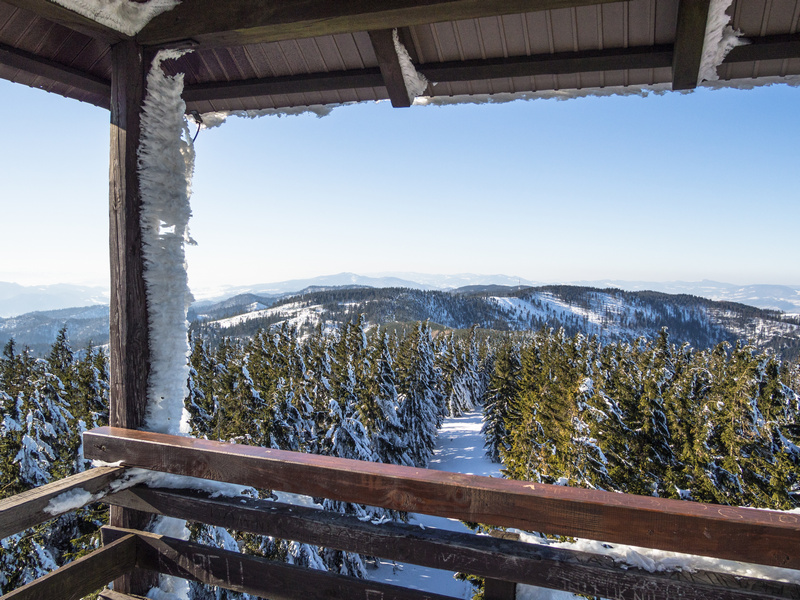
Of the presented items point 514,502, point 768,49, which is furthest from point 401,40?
point 514,502

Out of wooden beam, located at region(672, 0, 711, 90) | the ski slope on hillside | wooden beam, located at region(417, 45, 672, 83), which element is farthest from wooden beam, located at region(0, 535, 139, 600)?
wooden beam, located at region(672, 0, 711, 90)

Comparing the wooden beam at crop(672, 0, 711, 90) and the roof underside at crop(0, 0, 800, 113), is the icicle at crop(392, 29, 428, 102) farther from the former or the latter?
the wooden beam at crop(672, 0, 711, 90)

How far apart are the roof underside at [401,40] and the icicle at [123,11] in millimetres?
40

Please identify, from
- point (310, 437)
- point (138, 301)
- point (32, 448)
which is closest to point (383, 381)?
point (310, 437)

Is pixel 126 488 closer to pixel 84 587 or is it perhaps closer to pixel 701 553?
pixel 84 587

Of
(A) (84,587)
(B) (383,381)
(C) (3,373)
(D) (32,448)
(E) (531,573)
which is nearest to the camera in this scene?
(E) (531,573)

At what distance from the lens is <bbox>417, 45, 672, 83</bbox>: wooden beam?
2.46 m

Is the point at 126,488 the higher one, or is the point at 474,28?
the point at 474,28

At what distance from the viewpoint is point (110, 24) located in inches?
95.3

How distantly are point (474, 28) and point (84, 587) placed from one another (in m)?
3.41

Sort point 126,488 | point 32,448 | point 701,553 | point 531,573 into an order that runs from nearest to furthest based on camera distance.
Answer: point 701,553 < point 531,573 < point 126,488 < point 32,448

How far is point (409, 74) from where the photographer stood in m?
2.74

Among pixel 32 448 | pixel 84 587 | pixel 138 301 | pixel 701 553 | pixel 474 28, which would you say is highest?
pixel 474 28

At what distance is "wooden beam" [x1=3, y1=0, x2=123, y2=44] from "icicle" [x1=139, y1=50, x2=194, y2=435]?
0.24 m
